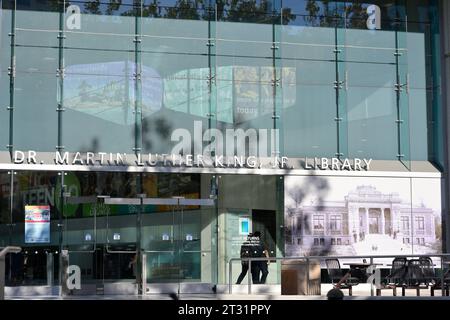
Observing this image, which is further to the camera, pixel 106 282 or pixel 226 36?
pixel 226 36

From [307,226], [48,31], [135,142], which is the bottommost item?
[307,226]

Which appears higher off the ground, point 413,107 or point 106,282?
point 413,107

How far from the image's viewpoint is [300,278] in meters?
16.0

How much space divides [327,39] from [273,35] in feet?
5.04

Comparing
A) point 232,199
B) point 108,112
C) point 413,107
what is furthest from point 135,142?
point 413,107

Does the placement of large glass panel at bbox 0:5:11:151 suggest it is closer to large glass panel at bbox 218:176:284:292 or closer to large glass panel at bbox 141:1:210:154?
large glass panel at bbox 141:1:210:154

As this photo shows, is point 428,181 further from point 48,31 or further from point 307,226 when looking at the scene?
point 48,31

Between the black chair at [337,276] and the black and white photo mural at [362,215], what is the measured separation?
155 inches

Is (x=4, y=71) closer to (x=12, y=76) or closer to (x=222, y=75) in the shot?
(x=12, y=76)

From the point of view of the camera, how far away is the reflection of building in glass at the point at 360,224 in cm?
2161

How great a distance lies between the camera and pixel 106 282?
66.9ft

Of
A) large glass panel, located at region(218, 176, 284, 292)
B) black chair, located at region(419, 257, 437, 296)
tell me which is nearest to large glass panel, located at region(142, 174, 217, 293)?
large glass panel, located at region(218, 176, 284, 292)

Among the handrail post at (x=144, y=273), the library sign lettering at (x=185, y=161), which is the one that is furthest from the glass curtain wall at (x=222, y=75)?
the handrail post at (x=144, y=273)

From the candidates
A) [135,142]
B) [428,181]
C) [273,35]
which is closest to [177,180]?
[135,142]
